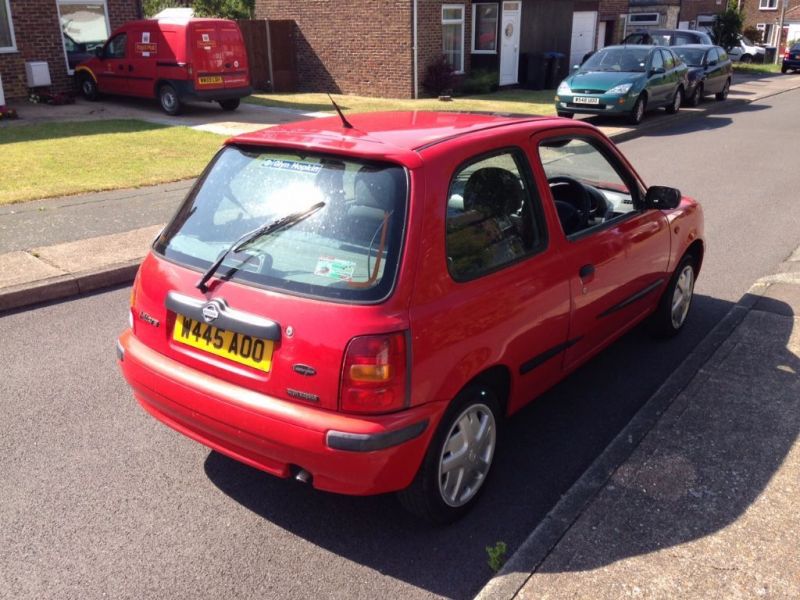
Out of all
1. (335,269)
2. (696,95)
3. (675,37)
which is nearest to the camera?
(335,269)

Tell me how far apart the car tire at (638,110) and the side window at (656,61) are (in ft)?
3.60

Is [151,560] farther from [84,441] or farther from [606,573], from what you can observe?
[606,573]

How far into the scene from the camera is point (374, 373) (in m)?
3.06

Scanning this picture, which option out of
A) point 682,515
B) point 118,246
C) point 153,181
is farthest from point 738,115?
point 682,515

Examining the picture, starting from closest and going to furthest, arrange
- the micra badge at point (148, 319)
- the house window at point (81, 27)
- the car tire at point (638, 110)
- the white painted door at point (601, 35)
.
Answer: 1. the micra badge at point (148, 319)
2. the car tire at point (638, 110)
3. the house window at point (81, 27)
4. the white painted door at point (601, 35)

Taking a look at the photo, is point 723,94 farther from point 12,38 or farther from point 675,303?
point 675,303

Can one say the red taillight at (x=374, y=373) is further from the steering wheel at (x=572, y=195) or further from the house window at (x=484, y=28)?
the house window at (x=484, y=28)

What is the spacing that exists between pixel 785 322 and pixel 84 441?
4870 mm

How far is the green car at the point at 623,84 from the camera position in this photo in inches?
672

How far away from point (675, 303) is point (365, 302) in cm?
334

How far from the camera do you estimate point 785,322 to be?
5.78m

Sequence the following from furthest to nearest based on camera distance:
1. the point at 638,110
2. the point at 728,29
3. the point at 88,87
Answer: the point at 728,29 → the point at 88,87 → the point at 638,110

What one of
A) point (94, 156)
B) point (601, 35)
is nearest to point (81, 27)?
point (94, 156)

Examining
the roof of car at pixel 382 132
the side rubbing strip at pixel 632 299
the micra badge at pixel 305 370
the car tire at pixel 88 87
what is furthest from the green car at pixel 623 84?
the micra badge at pixel 305 370
